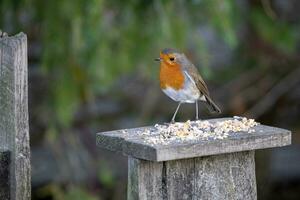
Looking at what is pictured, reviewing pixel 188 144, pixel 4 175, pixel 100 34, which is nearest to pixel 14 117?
pixel 4 175

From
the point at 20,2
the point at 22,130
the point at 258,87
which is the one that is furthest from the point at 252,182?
the point at 258,87

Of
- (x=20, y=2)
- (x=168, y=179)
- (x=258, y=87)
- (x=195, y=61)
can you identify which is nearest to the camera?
(x=168, y=179)

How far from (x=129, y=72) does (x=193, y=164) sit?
259 cm

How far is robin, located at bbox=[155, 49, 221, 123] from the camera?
3678 mm

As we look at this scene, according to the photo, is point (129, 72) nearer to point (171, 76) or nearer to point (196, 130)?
point (171, 76)

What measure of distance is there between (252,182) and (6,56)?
840mm

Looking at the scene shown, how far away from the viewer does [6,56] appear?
2348 mm

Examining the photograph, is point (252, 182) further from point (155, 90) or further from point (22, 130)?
point (155, 90)

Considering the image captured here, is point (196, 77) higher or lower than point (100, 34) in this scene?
lower

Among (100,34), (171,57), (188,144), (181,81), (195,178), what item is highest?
(100,34)

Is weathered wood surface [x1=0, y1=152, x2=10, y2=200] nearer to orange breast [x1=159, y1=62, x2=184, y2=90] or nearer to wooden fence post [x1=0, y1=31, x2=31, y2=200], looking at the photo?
wooden fence post [x1=0, y1=31, x2=31, y2=200]

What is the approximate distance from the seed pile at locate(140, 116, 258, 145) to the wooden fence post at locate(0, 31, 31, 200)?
36 centimetres

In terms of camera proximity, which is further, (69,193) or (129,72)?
(129,72)

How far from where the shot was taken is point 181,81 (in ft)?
12.3
